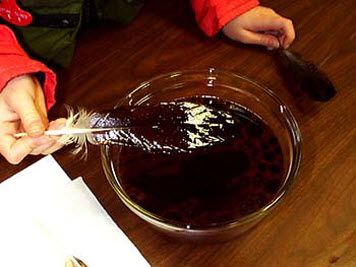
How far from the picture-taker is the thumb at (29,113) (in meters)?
0.69

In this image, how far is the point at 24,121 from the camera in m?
0.72

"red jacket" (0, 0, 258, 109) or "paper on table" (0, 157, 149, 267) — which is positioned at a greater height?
"red jacket" (0, 0, 258, 109)

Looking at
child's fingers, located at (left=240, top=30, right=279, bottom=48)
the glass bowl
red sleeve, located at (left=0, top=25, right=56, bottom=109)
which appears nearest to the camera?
the glass bowl

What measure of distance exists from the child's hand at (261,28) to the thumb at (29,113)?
308 mm

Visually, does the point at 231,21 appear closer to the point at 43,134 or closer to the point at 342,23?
the point at 342,23

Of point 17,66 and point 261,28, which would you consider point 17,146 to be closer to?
point 17,66

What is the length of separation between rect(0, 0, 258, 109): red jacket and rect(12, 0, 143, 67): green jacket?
0.08 metres

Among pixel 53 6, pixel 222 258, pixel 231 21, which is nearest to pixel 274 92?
pixel 231 21

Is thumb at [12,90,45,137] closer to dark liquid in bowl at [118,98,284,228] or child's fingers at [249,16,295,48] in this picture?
dark liquid in bowl at [118,98,284,228]

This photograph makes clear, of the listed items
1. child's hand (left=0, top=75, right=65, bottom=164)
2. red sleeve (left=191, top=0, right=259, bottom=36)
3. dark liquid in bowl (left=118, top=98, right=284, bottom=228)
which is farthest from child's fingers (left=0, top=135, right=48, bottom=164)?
red sleeve (left=191, top=0, right=259, bottom=36)

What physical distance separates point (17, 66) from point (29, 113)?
0.09 m

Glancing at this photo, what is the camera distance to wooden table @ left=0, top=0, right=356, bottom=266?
689 millimetres

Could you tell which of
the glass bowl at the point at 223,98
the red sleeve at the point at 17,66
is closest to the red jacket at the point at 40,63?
the red sleeve at the point at 17,66

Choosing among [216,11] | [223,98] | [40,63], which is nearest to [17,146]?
[40,63]
